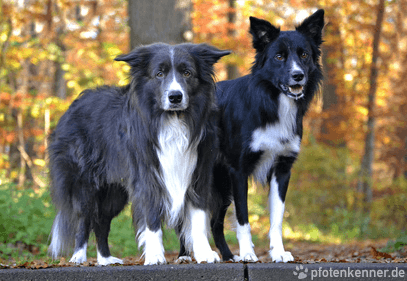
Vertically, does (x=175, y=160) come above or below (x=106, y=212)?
above

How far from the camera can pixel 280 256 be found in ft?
14.4

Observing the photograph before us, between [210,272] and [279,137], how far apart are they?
5.34ft

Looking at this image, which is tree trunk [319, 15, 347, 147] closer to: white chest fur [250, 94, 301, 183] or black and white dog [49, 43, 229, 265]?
white chest fur [250, 94, 301, 183]

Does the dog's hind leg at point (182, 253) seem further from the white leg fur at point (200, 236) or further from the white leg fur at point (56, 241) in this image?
the white leg fur at point (56, 241)

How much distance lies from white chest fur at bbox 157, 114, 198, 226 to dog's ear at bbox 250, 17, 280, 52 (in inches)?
47.6

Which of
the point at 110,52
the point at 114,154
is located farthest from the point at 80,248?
the point at 110,52

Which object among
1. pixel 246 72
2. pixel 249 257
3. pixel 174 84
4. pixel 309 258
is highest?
pixel 246 72

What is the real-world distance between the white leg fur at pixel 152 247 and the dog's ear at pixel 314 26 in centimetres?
246

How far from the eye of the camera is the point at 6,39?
32.8 feet

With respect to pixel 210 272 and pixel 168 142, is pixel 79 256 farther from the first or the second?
pixel 210 272

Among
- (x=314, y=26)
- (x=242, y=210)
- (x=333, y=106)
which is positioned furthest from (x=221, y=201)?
(x=333, y=106)

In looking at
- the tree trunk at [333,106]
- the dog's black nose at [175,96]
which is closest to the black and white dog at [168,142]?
the dog's black nose at [175,96]

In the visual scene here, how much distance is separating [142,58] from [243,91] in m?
1.17

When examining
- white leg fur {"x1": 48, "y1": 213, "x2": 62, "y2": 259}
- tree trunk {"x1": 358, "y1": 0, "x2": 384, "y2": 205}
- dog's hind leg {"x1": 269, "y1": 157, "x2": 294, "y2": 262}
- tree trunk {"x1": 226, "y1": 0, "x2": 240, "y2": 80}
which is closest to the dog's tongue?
dog's hind leg {"x1": 269, "y1": 157, "x2": 294, "y2": 262}
